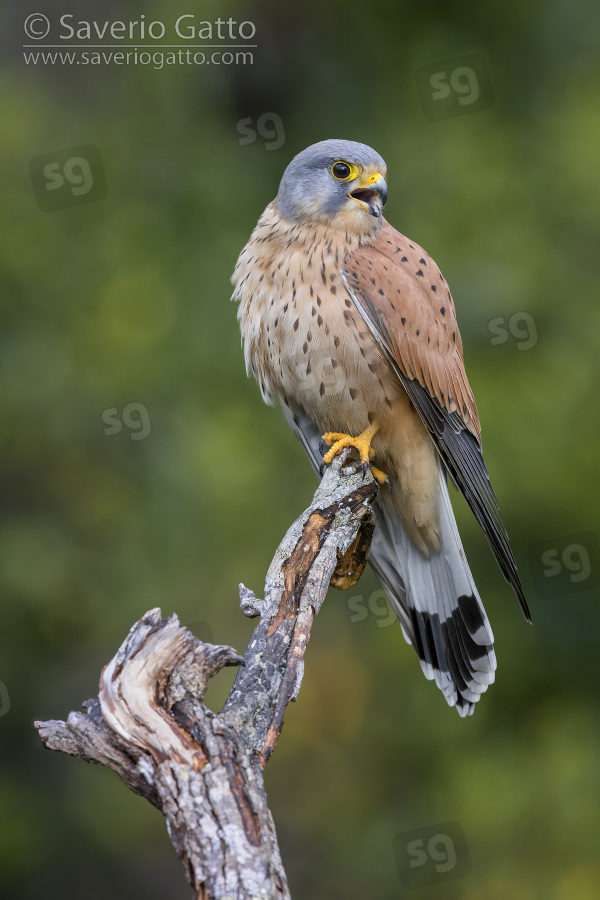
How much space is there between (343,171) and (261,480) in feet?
6.51

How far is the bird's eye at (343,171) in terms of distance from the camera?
9.81 ft

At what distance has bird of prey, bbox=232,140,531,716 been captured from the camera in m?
2.92

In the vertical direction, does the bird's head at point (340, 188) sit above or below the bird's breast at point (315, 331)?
above

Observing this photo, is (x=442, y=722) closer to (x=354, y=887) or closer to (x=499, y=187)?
(x=354, y=887)

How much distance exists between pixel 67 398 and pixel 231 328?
2.85 feet

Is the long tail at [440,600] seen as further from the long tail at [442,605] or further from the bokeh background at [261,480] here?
the bokeh background at [261,480]

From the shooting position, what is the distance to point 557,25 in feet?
16.9

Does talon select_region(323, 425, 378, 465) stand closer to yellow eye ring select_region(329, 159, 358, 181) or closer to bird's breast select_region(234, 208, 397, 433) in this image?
bird's breast select_region(234, 208, 397, 433)

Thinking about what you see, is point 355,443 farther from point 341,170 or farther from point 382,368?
point 341,170

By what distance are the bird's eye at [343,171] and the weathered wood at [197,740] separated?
153 cm

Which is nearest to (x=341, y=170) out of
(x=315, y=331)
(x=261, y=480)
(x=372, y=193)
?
(x=372, y=193)

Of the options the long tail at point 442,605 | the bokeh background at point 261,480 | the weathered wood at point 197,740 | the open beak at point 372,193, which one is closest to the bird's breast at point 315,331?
the open beak at point 372,193

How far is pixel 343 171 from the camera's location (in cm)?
300

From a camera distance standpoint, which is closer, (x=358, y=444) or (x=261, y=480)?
(x=358, y=444)
